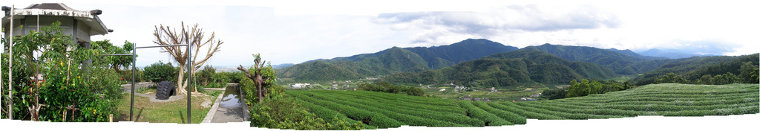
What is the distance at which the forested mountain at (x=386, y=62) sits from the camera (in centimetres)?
2123

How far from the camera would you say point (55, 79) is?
4.16m

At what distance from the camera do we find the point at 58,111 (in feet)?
14.1

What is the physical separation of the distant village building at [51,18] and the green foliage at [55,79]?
0.21 m

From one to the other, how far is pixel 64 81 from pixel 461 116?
6.03 metres

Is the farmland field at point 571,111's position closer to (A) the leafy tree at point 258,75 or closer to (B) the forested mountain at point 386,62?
(A) the leafy tree at point 258,75

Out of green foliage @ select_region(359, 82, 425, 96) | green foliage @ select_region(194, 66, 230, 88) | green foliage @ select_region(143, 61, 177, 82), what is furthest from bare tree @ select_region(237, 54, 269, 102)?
green foliage @ select_region(143, 61, 177, 82)

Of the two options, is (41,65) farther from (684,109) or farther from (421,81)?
(421,81)

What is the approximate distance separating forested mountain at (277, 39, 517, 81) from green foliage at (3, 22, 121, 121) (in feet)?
12.5

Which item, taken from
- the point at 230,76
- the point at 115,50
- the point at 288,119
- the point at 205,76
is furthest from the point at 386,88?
the point at 288,119

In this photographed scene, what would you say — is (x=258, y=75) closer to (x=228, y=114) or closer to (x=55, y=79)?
(x=228, y=114)

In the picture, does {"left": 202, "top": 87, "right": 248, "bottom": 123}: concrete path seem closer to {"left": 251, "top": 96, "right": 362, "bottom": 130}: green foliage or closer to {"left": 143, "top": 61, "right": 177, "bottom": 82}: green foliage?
{"left": 251, "top": 96, "right": 362, "bottom": 130}: green foliage

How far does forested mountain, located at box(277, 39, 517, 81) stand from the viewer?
21234 millimetres

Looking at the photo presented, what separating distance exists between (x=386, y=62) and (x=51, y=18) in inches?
2536

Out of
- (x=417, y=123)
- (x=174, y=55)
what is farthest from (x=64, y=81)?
(x=174, y=55)
